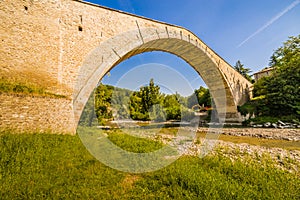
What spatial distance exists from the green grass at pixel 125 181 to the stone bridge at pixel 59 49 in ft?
8.56

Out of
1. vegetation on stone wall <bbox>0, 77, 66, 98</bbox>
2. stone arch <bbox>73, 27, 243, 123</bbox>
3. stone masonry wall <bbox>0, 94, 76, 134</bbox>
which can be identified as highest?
stone arch <bbox>73, 27, 243, 123</bbox>

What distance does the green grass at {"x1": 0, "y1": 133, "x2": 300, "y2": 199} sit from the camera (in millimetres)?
2123

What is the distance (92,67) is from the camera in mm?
8094

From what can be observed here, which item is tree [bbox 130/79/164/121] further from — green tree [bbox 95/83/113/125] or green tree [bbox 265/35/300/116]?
green tree [bbox 265/35/300/116]

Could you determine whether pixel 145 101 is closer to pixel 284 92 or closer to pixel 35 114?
pixel 35 114

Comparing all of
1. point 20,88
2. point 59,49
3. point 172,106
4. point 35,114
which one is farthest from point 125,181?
point 172,106

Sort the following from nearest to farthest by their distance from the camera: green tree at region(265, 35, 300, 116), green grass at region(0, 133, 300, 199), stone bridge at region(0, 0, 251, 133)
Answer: green grass at region(0, 133, 300, 199) < stone bridge at region(0, 0, 251, 133) < green tree at region(265, 35, 300, 116)

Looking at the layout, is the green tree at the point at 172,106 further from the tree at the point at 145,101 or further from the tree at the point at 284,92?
the tree at the point at 284,92

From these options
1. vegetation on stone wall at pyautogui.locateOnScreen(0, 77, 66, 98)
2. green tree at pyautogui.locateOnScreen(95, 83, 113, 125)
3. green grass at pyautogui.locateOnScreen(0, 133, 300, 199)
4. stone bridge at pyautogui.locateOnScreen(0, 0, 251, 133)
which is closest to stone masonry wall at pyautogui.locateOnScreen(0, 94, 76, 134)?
stone bridge at pyautogui.locateOnScreen(0, 0, 251, 133)

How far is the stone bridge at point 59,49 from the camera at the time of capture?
5.84m

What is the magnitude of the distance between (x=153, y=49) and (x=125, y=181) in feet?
35.3

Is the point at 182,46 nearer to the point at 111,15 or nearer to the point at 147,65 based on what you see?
the point at 111,15

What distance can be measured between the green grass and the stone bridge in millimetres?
Result: 2610

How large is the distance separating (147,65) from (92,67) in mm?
3919
